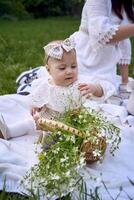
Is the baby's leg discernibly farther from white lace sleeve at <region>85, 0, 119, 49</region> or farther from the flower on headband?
white lace sleeve at <region>85, 0, 119, 49</region>

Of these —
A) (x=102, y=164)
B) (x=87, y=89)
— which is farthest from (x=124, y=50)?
(x=102, y=164)

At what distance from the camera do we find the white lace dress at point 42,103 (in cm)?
417

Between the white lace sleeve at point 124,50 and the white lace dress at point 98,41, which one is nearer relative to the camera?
the white lace dress at point 98,41

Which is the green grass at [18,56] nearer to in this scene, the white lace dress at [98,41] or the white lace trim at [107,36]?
the white lace dress at [98,41]

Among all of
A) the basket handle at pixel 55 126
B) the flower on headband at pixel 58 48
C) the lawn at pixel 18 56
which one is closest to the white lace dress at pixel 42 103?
the flower on headband at pixel 58 48

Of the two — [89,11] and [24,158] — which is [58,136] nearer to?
[24,158]

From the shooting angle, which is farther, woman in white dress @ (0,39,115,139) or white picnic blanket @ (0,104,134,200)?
woman in white dress @ (0,39,115,139)

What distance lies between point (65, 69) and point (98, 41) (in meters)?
0.85

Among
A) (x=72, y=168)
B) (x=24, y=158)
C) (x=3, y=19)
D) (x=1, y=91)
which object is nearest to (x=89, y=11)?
(x=1, y=91)

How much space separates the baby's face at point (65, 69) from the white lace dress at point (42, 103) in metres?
0.04

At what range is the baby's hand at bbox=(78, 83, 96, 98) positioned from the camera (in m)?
4.19

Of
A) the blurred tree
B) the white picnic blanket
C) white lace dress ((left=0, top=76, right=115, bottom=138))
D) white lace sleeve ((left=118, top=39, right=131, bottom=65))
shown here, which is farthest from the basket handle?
the blurred tree

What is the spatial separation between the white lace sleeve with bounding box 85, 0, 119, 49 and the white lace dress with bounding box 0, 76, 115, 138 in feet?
1.45

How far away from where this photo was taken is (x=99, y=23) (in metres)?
4.95
